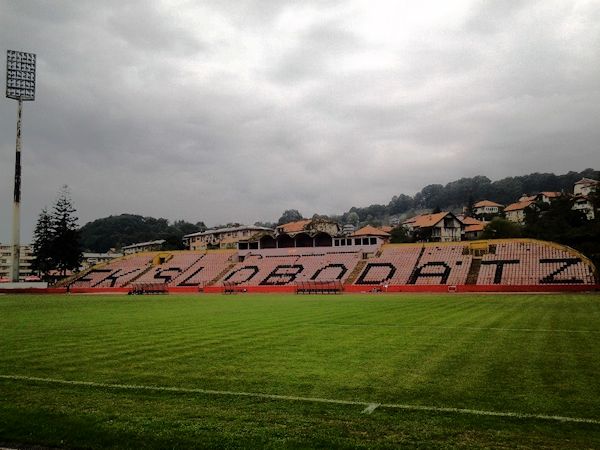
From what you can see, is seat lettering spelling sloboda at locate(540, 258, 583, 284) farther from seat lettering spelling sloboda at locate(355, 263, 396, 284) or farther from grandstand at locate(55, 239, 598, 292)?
seat lettering spelling sloboda at locate(355, 263, 396, 284)

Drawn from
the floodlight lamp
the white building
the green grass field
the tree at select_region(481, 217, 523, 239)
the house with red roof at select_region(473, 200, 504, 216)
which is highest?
the floodlight lamp

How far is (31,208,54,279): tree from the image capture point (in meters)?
84.8

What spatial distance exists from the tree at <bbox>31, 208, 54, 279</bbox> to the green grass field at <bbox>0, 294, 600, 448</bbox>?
77152 mm

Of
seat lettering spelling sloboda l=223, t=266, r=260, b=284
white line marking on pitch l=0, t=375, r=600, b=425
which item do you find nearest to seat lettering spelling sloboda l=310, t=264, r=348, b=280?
seat lettering spelling sloboda l=223, t=266, r=260, b=284

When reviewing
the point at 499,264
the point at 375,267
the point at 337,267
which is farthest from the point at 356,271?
the point at 499,264

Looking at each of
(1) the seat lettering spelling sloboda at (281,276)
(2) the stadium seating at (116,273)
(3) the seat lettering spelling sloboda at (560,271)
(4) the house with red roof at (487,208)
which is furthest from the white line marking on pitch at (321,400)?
(4) the house with red roof at (487,208)

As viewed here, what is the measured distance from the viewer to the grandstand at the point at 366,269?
153 feet

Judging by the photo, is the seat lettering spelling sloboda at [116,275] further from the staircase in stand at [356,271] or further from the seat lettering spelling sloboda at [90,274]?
the staircase in stand at [356,271]

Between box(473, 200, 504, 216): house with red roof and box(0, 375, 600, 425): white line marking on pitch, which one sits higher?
box(473, 200, 504, 216): house with red roof

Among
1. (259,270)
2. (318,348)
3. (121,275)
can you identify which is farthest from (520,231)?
(318,348)

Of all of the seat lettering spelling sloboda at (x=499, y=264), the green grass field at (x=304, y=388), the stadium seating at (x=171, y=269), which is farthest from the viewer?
the stadium seating at (x=171, y=269)

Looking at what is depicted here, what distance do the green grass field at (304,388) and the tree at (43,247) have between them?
253ft

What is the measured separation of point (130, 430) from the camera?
6.14m

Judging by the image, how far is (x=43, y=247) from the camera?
285 ft
